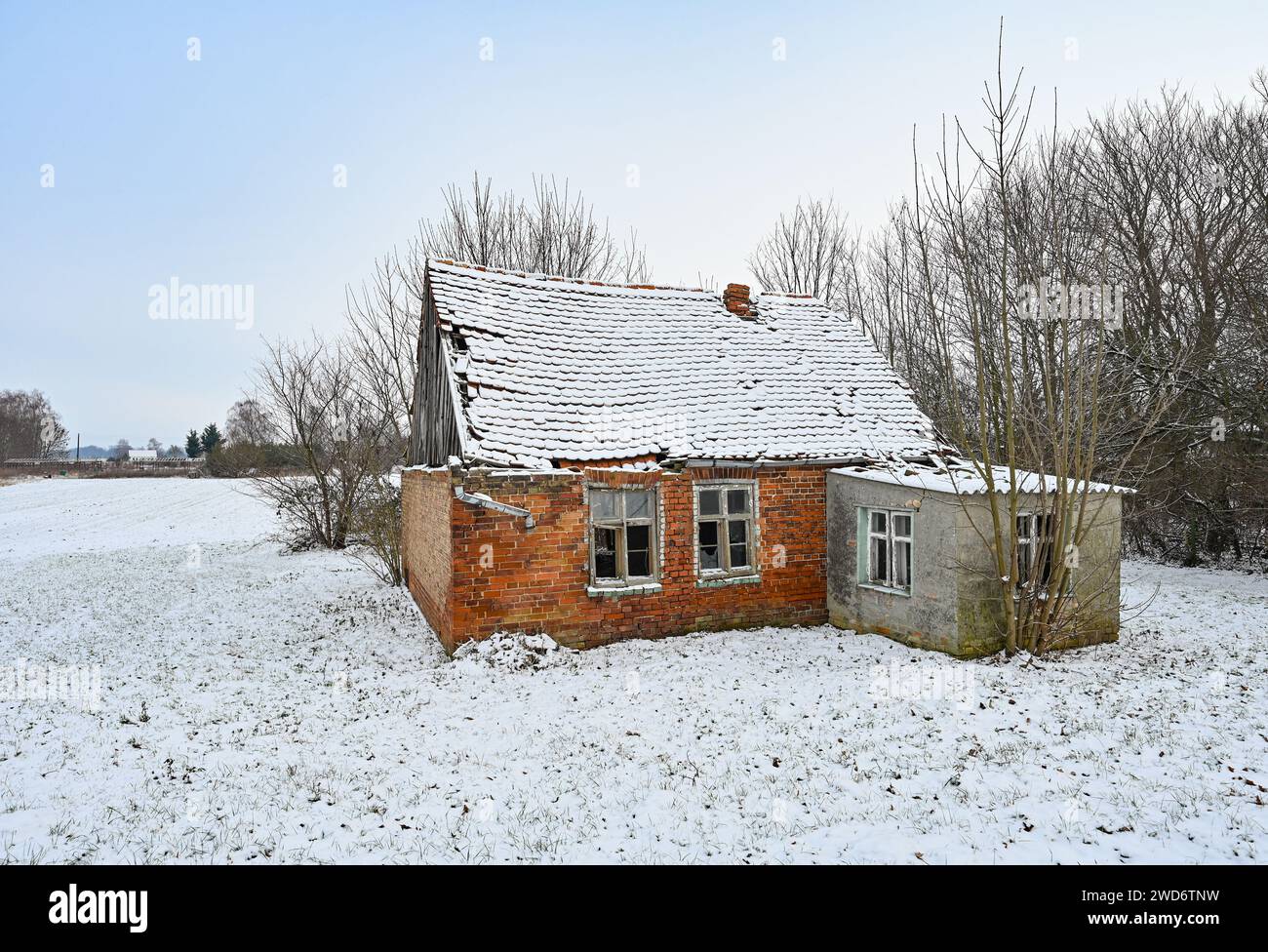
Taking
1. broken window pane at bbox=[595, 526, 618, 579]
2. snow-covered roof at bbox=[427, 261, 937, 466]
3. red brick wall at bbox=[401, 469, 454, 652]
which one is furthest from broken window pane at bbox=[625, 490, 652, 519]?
red brick wall at bbox=[401, 469, 454, 652]

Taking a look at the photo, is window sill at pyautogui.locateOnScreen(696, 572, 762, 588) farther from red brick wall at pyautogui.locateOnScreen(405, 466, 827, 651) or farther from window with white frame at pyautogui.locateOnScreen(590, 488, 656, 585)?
window with white frame at pyautogui.locateOnScreen(590, 488, 656, 585)

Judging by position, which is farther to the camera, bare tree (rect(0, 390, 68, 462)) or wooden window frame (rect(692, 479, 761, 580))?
bare tree (rect(0, 390, 68, 462))

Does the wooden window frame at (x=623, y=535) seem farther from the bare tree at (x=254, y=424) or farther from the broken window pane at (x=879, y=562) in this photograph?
the bare tree at (x=254, y=424)

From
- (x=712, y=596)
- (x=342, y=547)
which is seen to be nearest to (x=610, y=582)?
(x=712, y=596)

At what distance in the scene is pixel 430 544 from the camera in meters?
11.3

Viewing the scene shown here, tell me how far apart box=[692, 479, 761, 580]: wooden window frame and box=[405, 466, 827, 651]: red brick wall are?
0.41 feet

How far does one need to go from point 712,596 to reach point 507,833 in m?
6.26

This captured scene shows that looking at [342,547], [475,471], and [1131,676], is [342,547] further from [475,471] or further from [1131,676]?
[1131,676]

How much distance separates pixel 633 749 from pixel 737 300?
1006 centimetres

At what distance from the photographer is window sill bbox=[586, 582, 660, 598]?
32.4 feet

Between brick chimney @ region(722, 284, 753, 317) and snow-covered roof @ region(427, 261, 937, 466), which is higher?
brick chimney @ region(722, 284, 753, 317)

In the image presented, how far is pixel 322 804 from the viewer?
5.27 meters
